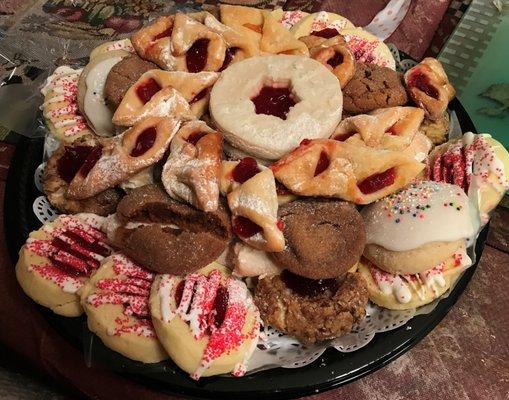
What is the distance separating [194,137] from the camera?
1.31 meters

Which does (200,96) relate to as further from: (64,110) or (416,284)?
(416,284)

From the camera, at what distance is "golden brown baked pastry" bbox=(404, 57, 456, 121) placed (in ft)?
4.77

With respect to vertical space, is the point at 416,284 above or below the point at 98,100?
below

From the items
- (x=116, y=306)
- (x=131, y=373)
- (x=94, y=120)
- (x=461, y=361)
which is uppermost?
(x=94, y=120)

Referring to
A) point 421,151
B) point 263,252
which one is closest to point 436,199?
point 421,151

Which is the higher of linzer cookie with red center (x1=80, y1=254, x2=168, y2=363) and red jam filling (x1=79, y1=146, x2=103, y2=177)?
red jam filling (x1=79, y1=146, x2=103, y2=177)

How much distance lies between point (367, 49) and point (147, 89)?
0.68 meters

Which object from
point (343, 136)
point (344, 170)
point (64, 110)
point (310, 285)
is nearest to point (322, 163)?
point (344, 170)

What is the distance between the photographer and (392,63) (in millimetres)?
1664

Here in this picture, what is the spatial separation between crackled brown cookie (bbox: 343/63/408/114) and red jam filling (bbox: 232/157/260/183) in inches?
14.9

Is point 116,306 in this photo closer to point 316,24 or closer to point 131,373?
point 131,373

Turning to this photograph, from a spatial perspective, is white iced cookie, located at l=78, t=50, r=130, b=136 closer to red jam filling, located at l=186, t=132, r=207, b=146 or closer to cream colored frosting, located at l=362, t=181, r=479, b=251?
red jam filling, located at l=186, t=132, r=207, b=146

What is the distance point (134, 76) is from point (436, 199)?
82 cm

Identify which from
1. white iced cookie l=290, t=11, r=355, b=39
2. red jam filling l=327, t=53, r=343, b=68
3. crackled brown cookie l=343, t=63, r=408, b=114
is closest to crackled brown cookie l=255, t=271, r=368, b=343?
crackled brown cookie l=343, t=63, r=408, b=114
